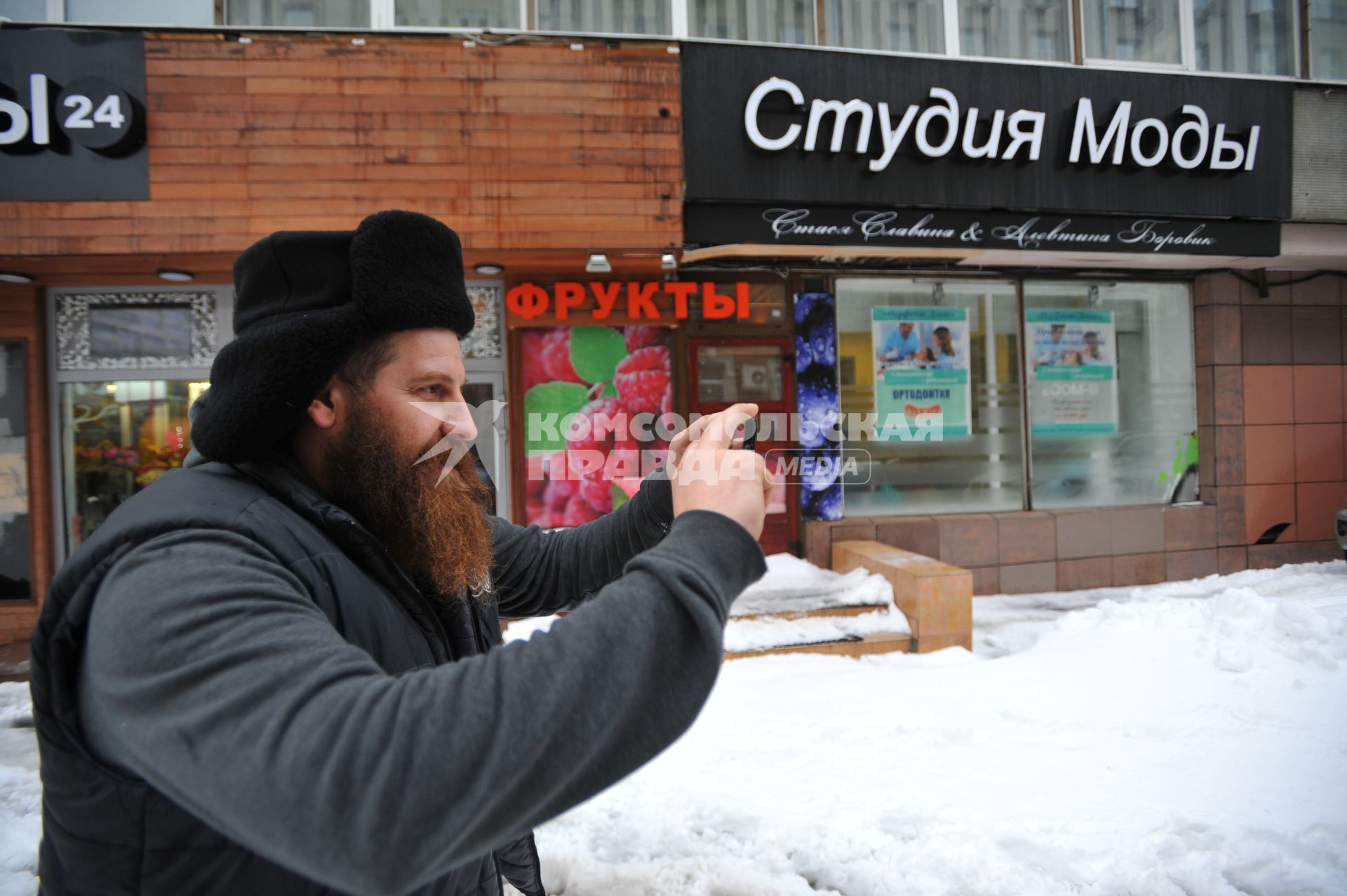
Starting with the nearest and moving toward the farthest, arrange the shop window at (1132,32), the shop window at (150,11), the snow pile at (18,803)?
the snow pile at (18,803)
the shop window at (150,11)
the shop window at (1132,32)

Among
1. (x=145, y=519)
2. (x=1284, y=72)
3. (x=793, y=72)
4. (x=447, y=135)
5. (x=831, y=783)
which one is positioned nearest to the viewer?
(x=145, y=519)

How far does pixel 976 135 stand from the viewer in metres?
6.63

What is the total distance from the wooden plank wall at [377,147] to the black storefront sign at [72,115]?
120 mm

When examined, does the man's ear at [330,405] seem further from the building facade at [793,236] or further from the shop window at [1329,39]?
the shop window at [1329,39]

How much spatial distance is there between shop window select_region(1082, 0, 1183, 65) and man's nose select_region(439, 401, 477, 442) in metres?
8.54

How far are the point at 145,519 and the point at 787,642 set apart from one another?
15.8ft

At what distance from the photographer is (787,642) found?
5.29 meters

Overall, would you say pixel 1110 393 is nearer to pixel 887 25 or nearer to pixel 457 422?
pixel 887 25

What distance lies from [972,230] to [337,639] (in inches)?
280

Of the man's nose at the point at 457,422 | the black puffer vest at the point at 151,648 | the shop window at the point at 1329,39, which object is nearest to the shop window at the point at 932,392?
the shop window at the point at 1329,39

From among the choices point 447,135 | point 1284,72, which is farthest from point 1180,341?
point 447,135

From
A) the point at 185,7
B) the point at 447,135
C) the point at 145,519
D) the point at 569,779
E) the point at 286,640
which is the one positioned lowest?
the point at 569,779

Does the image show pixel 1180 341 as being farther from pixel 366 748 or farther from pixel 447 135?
pixel 366 748

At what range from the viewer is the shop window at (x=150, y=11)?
5.95 meters
